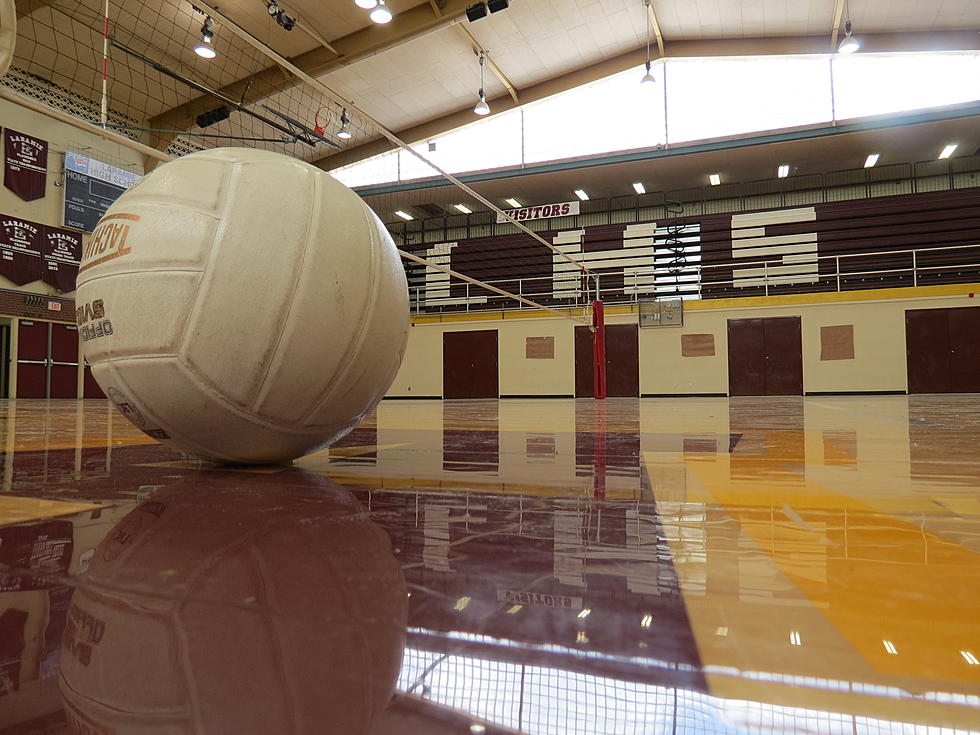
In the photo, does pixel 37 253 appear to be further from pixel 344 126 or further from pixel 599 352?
pixel 599 352

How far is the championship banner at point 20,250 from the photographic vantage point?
9.23 m

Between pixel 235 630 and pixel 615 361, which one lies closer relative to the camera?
pixel 235 630

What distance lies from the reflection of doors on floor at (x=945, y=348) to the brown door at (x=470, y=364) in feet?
24.7

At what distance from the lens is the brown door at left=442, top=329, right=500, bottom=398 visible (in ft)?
43.2

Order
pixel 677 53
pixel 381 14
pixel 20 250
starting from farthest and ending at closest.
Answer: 1. pixel 677 53
2. pixel 20 250
3. pixel 381 14

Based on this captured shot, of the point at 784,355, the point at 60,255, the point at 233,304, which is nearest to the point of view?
the point at 233,304

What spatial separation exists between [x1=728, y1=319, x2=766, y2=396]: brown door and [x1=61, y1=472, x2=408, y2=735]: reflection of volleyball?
38.5 feet

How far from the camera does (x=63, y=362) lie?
10.5 meters

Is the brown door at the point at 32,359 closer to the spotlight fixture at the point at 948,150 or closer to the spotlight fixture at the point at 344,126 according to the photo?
the spotlight fixture at the point at 344,126

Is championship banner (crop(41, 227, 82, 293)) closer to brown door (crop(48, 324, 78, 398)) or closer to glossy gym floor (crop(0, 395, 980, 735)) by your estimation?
brown door (crop(48, 324, 78, 398))

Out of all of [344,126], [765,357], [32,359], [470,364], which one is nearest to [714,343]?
[765,357]

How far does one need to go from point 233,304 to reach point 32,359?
11204mm

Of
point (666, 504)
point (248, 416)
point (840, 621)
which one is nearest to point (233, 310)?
point (248, 416)

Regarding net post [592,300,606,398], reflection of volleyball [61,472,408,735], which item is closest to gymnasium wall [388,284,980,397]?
net post [592,300,606,398]
